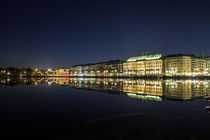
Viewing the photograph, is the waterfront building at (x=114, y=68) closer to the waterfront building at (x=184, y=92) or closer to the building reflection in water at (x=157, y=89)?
the building reflection in water at (x=157, y=89)


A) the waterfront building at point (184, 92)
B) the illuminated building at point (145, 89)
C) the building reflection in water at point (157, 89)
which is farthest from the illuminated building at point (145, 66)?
the waterfront building at point (184, 92)

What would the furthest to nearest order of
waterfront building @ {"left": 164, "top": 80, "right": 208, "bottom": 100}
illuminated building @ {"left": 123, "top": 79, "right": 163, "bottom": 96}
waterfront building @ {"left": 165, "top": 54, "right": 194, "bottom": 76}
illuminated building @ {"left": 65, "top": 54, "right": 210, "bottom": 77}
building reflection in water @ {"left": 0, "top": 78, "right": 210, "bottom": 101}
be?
illuminated building @ {"left": 65, "top": 54, "right": 210, "bottom": 77}
waterfront building @ {"left": 165, "top": 54, "right": 194, "bottom": 76}
illuminated building @ {"left": 123, "top": 79, "right": 163, "bottom": 96}
building reflection in water @ {"left": 0, "top": 78, "right": 210, "bottom": 101}
waterfront building @ {"left": 164, "top": 80, "right": 208, "bottom": 100}

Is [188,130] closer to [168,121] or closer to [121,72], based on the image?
[168,121]

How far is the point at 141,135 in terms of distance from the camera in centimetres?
791

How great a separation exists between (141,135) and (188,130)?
2.63 metres

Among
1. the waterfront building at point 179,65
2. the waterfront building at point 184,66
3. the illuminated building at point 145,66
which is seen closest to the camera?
the waterfront building at point 179,65

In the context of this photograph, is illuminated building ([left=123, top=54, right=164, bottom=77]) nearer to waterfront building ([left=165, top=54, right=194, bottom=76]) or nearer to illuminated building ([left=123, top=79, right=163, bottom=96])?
waterfront building ([left=165, top=54, right=194, bottom=76])

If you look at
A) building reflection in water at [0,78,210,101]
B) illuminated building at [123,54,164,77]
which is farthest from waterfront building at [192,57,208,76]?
building reflection in water at [0,78,210,101]

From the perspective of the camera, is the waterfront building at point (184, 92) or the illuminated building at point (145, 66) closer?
the waterfront building at point (184, 92)

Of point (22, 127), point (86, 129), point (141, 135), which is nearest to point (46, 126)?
point (22, 127)

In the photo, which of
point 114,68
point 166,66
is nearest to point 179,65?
point 166,66

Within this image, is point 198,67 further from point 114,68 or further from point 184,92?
point 184,92

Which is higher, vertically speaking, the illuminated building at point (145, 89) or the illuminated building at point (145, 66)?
the illuminated building at point (145, 66)

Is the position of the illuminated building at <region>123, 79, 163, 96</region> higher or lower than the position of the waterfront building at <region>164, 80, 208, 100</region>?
lower
